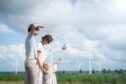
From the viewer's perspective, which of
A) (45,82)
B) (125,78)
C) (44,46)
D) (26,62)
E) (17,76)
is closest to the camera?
(26,62)

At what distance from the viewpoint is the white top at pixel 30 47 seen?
7.14 meters

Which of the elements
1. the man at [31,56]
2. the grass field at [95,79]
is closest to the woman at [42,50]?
the man at [31,56]

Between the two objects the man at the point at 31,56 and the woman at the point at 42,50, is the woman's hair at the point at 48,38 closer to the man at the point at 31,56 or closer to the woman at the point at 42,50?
the woman at the point at 42,50

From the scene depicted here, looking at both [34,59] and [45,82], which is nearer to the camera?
[34,59]

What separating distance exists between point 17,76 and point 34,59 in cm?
2258

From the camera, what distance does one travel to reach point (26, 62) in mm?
7129

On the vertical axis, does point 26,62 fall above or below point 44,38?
below

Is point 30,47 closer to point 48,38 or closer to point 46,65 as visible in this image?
point 48,38

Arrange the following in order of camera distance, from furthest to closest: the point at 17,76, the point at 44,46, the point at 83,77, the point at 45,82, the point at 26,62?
1. the point at 17,76
2. the point at 83,77
3. the point at 45,82
4. the point at 44,46
5. the point at 26,62

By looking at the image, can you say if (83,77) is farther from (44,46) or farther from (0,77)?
(44,46)

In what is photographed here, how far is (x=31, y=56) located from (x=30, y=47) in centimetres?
17

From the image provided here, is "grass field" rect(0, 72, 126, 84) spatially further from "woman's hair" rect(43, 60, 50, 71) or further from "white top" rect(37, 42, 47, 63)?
"white top" rect(37, 42, 47, 63)

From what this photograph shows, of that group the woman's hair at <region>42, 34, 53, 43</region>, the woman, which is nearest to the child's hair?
the woman

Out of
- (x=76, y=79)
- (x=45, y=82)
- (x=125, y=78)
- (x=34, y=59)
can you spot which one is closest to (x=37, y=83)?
(x=34, y=59)
